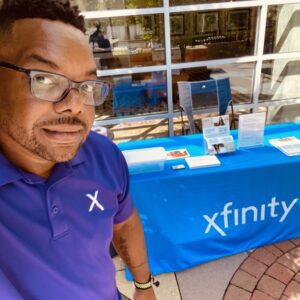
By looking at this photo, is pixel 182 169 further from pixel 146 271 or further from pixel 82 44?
pixel 82 44

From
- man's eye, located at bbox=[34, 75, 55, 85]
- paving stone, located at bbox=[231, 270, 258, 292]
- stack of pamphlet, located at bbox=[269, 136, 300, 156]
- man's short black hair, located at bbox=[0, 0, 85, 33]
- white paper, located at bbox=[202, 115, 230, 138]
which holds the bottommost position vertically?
paving stone, located at bbox=[231, 270, 258, 292]

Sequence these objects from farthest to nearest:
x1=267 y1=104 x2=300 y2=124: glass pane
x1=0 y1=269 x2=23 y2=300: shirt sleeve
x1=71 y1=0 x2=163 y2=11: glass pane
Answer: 1. x1=267 y1=104 x2=300 y2=124: glass pane
2. x1=71 y1=0 x2=163 y2=11: glass pane
3. x1=0 y1=269 x2=23 y2=300: shirt sleeve

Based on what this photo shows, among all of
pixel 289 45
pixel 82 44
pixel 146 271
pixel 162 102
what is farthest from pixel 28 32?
pixel 289 45

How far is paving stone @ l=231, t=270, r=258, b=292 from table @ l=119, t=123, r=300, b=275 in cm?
17

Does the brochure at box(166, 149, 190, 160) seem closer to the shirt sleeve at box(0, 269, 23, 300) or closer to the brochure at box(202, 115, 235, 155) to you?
the brochure at box(202, 115, 235, 155)

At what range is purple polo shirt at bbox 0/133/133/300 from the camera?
0.68 meters

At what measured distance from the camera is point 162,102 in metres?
3.54

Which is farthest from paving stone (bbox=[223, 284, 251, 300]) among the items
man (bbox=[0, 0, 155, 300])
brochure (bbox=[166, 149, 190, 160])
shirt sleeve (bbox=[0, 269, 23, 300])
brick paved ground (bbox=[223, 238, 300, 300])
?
shirt sleeve (bbox=[0, 269, 23, 300])

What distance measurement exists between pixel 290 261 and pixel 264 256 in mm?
172

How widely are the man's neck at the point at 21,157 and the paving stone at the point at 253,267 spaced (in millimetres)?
1720

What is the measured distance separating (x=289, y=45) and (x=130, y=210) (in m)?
3.54

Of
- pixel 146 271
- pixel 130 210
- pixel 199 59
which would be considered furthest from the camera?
pixel 199 59

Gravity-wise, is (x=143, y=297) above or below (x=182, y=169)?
below

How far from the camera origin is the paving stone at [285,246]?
6.90 feet
